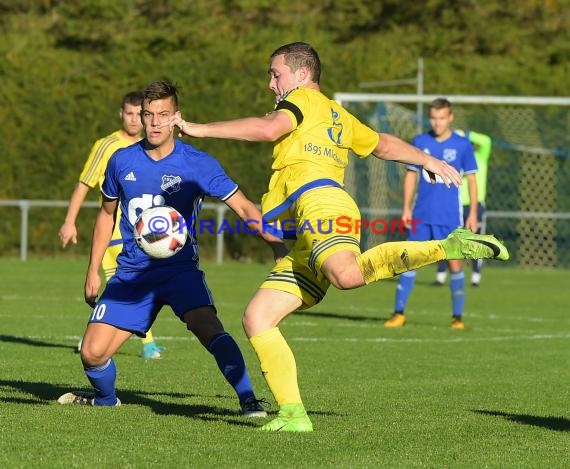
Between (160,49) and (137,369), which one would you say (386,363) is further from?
(160,49)

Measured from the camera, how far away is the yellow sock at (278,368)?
20.8 feet

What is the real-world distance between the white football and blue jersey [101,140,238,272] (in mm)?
202

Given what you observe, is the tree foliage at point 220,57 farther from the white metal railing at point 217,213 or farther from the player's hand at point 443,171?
the player's hand at point 443,171

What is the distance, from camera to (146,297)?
6988 millimetres

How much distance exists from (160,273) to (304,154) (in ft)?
3.43

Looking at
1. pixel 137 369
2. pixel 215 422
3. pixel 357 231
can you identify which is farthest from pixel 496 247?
pixel 137 369

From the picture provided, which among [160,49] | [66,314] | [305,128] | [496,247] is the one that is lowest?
[66,314]

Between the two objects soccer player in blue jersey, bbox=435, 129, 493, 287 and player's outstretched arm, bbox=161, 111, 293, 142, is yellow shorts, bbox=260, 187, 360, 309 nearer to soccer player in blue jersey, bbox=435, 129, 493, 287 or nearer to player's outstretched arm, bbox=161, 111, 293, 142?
player's outstretched arm, bbox=161, 111, 293, 142

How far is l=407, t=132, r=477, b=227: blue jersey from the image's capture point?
1266 cm

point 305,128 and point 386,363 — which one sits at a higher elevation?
point 305,128

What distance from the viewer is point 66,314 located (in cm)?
1334

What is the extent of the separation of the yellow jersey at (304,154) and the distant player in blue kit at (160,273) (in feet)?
1.13

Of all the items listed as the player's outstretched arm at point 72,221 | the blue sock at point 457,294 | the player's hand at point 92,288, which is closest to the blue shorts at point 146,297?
the player's hand at point 92,288

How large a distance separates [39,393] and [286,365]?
199 cm
